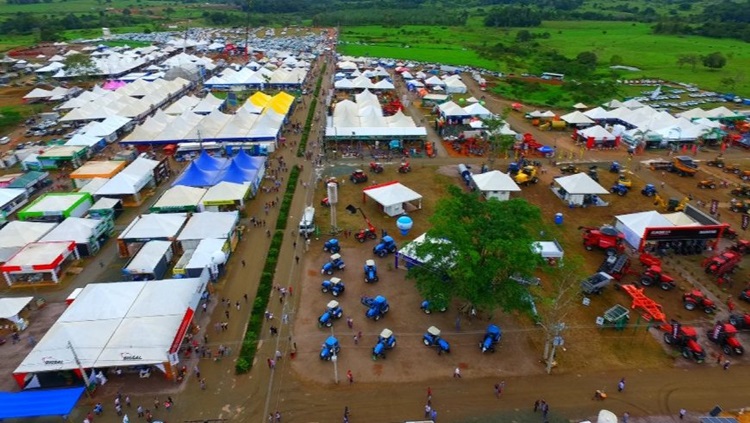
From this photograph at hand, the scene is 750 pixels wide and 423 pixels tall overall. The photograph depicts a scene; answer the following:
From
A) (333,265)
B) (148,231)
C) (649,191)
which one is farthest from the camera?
(649,191)

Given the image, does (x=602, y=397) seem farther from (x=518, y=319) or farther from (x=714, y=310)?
(x=714, y=310)

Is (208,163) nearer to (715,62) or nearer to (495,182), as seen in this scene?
(495,182)

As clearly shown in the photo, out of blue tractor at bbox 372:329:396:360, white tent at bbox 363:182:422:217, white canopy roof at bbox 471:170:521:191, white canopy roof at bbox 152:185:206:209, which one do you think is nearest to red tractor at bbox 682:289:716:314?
white canopy roof at bbox 471:170:521:191

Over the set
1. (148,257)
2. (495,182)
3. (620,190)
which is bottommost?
(148,257)

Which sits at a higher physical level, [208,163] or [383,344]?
[208,163]

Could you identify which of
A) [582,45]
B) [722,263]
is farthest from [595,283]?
[582,45]

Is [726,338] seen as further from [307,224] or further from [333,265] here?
[307,224]

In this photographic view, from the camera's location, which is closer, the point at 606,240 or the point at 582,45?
the point at 606,240

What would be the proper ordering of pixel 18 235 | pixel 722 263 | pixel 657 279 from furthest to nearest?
pixel 18 235
pixel 722 263
pixel 657 279
